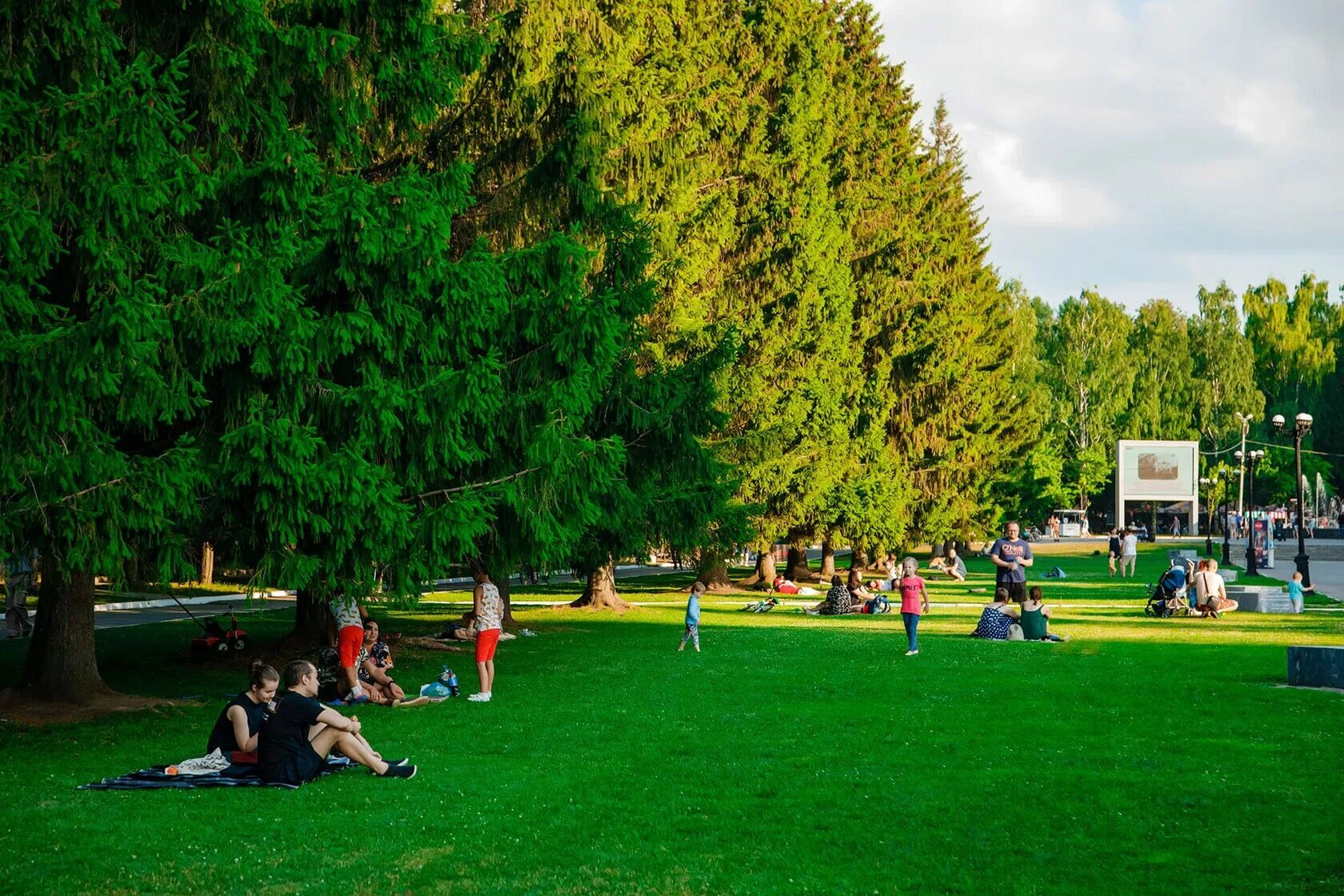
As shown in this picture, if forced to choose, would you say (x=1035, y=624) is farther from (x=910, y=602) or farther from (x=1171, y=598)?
(x=1171, y=598)

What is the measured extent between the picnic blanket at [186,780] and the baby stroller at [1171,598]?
72.9 ft

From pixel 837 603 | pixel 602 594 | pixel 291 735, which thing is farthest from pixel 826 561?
pixel 291 735

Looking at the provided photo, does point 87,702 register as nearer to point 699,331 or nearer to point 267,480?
point 267,480

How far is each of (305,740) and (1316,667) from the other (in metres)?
11.3

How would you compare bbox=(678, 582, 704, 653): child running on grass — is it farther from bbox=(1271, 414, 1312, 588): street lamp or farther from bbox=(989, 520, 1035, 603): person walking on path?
bbox=(1271, 414, 1312, 588): street lamp

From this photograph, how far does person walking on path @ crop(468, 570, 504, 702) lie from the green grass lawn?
13.2 inches

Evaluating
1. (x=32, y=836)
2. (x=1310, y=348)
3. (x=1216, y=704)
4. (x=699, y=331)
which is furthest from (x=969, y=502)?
(x=1310, y=348)

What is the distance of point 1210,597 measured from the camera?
95.0ft

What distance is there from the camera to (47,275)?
45.4 feet

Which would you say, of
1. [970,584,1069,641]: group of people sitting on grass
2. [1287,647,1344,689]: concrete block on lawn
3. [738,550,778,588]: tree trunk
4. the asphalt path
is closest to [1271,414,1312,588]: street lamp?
[738,550,778,588]: tree trunk

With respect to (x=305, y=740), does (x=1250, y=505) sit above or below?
above

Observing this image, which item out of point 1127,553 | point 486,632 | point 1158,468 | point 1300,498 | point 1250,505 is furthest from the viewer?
point 1158,468

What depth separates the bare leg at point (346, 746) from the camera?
37.1ft

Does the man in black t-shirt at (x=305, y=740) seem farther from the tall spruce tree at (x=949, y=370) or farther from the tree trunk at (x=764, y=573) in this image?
the tall spruce tree at (x=949, y=370)
